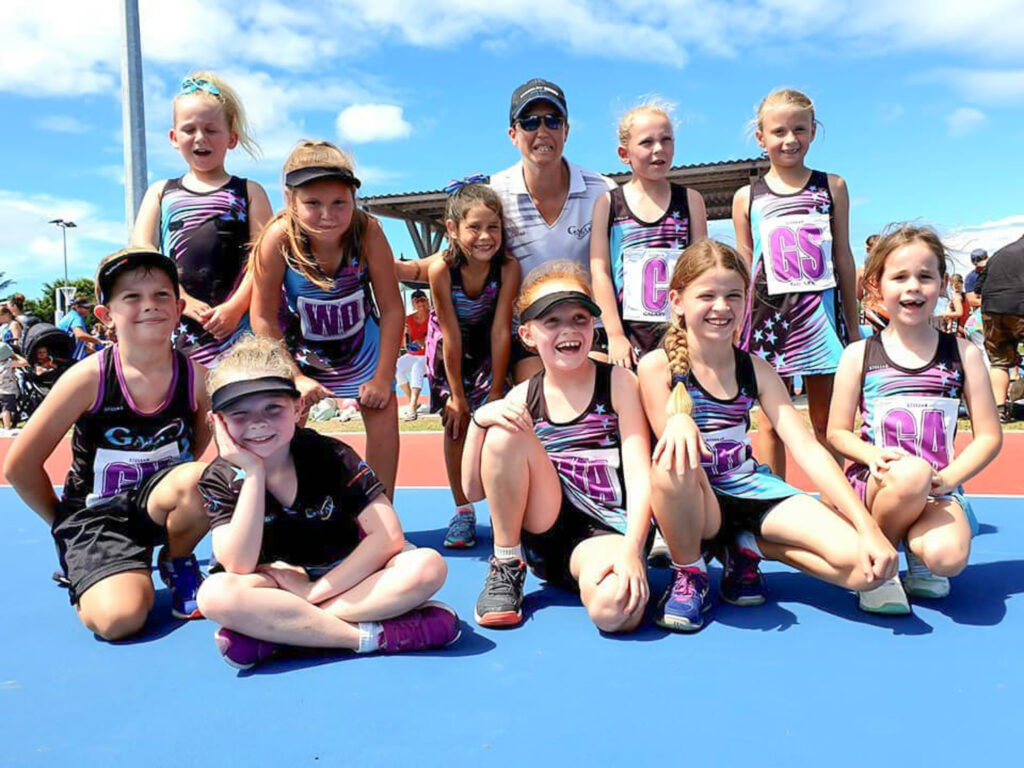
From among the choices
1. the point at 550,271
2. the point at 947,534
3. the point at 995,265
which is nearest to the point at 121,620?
the point at 550,271

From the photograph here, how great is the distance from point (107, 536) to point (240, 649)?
2.74 ft

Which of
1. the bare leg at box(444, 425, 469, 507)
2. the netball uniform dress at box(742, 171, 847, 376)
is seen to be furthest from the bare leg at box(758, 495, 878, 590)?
the bare leg at box(444, 425, 469, 507)

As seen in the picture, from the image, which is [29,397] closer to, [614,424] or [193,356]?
[193,356]

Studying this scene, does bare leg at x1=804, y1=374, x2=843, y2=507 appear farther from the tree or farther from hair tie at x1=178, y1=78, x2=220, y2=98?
the tree

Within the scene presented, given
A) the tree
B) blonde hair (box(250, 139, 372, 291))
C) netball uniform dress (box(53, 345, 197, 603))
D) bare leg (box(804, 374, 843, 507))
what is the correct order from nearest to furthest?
netball uniform dress (box(53, 345, 197, 603))
blonde hair (box(250, 139, 372, 291))
bare leg (box(804, 374, 843, 507))
the tree

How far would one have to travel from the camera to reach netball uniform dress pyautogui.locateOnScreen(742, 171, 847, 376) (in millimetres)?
3469

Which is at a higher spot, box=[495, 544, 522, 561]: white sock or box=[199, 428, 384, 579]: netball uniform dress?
box=[199, 428, 384, 579]: netball uniform dress

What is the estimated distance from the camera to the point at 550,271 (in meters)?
2.85

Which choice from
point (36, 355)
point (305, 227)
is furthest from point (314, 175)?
point (36, 355)

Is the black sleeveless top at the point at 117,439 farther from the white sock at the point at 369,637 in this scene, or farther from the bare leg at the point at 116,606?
the white sock at the point at 369,637

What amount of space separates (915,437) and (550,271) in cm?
142

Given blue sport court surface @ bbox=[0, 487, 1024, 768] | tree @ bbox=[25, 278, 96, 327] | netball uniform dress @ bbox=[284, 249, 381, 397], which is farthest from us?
tree @ bbox=[25, 278, 96, 327]

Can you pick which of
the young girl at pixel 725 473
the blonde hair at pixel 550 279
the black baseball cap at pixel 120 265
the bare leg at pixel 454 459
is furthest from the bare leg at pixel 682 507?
the black baseball cap at pixel 120 265

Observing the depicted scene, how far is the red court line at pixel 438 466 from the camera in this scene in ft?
15.8
